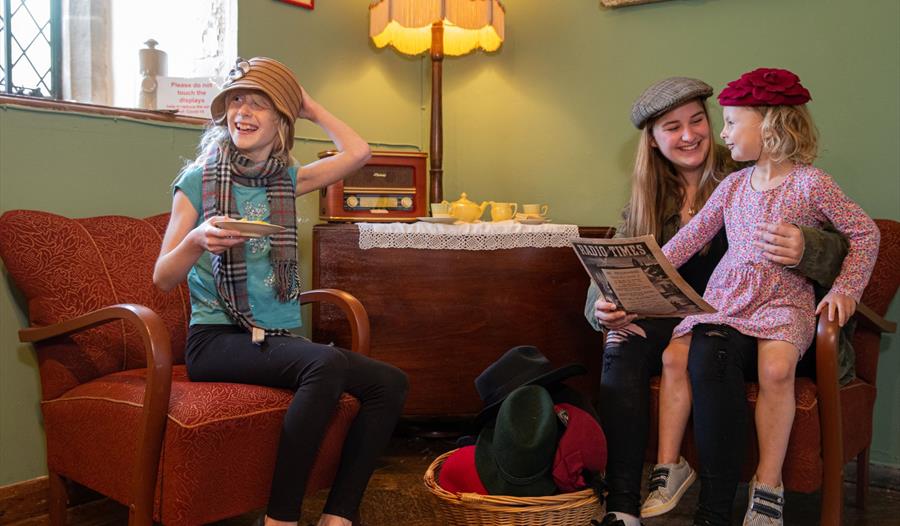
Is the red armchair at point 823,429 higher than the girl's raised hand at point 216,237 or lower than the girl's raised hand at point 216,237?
lower

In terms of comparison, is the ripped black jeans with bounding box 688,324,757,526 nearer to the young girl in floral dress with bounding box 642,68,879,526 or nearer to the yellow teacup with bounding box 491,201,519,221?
the young girl in floral dress with bounding box 642,68,879,526

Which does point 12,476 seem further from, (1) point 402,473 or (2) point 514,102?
(2) point 514,102

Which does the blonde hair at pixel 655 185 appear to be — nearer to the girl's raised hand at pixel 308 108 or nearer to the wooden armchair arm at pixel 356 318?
the wooden armchair arm at pixel 356 318

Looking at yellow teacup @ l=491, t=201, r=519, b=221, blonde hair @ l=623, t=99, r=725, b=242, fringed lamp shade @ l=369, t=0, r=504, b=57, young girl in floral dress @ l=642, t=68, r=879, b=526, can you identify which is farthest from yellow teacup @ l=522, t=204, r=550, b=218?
young girl in floral dress @ l=642, t=68, r=879, b=526

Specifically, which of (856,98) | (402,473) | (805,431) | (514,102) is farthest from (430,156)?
(805,431)

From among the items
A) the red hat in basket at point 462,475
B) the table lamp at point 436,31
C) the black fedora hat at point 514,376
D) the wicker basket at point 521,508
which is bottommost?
the wicker basket at point 521,508

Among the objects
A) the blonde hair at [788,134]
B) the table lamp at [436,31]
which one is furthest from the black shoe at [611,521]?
the table lamp at [436,31]

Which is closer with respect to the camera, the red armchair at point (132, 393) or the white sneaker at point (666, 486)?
the red armchair at point (132, 393)

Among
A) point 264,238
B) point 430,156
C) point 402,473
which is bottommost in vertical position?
point 402,473

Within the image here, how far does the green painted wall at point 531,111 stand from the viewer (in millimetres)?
2145

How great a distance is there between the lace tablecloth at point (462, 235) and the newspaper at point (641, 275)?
2.19 ft

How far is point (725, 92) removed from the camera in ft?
6.55

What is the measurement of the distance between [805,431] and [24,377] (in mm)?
1953

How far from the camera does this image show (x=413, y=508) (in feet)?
7.36
